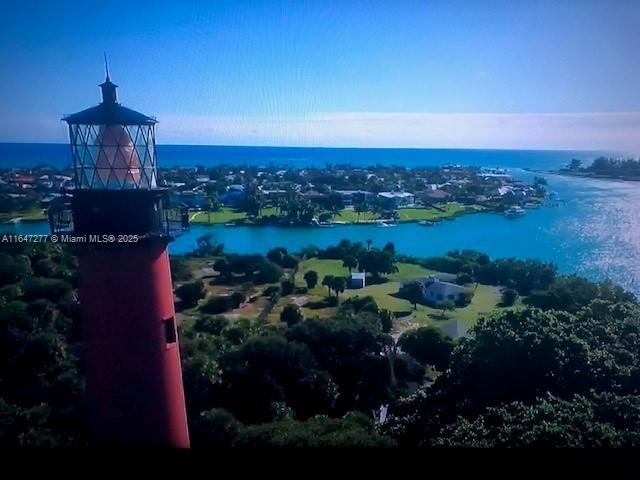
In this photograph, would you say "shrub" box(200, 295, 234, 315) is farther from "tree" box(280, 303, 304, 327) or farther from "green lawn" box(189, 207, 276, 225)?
"green lawn" box(189, 207, 276, 225)

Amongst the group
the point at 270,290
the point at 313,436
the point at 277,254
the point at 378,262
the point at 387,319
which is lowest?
the point at 313,436

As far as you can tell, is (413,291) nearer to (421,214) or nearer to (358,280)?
(358,280)

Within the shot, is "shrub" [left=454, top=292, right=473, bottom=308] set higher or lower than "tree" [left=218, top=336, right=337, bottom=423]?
higher

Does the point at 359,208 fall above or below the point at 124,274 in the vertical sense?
above

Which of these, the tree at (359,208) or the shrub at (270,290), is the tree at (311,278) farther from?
the tree at (359,208)

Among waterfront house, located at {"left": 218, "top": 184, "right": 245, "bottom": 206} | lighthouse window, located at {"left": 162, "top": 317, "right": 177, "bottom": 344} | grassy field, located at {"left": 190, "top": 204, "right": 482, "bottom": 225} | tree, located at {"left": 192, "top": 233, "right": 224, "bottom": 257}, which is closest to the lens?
lighthouse window, located at {"left": 162, "top": 317, "right": 177, "bottom": 344}

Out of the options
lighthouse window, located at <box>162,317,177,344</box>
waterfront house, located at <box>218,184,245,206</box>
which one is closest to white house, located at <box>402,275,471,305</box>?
waterfront house, located at <box>218,184,245,206</box>

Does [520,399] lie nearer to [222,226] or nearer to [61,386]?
[222,226]

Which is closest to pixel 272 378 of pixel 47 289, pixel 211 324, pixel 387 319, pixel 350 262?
pixel 211 324
